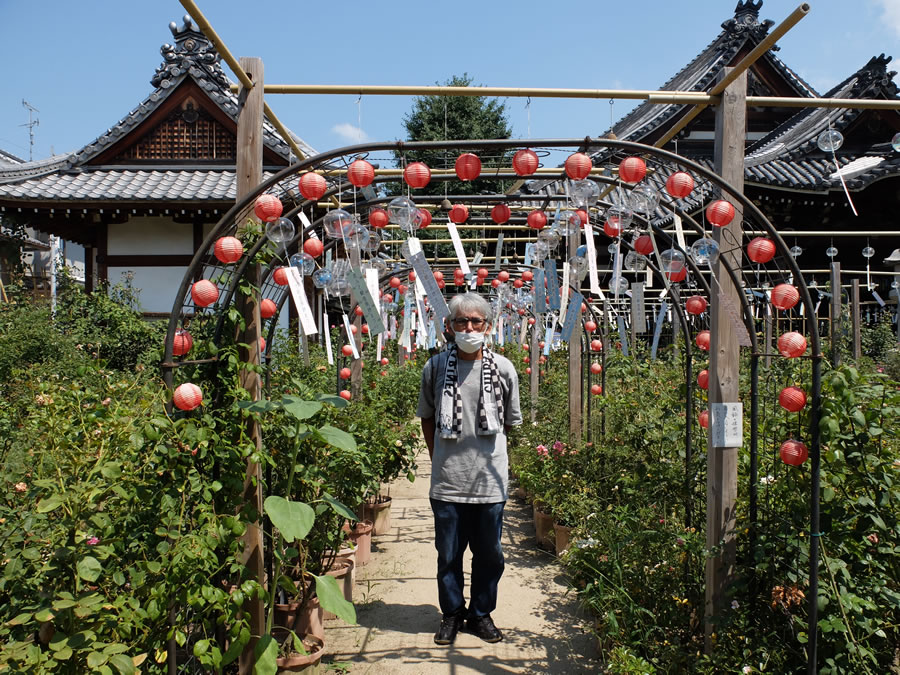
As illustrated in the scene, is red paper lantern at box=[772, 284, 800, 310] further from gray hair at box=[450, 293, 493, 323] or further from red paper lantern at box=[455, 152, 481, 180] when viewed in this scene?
red paper lantern at box=[455, 152, 481, 180]

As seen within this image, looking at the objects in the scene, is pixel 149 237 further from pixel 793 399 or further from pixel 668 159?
pixel 793 399

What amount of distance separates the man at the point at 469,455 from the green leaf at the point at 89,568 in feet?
5.74

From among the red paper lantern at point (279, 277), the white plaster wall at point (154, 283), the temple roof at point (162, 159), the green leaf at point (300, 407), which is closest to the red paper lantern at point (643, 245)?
the green leaf at point (300, 407)

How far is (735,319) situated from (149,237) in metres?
8.77

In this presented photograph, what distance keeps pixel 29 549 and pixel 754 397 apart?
2.84 meters

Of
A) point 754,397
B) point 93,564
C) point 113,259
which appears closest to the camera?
point 93,564

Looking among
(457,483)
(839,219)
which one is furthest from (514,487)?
(839,219)

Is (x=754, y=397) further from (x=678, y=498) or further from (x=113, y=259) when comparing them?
(x=113, y=259)

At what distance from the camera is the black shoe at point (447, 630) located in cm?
359

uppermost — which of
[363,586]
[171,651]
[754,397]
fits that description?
[754,397]

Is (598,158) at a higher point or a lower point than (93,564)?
higher

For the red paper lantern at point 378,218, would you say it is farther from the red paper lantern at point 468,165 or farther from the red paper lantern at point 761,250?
the red paper lantern at point 761,250

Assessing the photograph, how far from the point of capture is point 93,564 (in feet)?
6.61

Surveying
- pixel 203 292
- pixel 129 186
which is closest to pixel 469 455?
pixel 203 292
